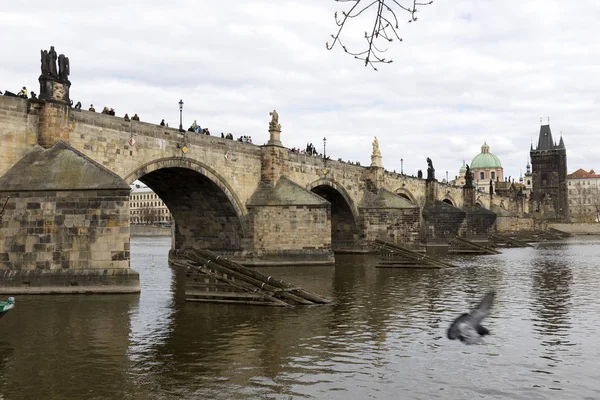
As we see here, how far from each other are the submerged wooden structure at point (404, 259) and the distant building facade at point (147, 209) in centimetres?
10904

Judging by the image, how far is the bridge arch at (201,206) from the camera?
108ft

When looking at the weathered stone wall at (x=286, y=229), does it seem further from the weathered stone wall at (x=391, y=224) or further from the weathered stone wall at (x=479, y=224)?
the weathered stone wall at (x=479, y=224)

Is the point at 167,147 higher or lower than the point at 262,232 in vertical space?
higher

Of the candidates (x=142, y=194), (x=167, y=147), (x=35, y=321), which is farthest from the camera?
(x=142, y=194)

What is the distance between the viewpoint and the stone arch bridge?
20438 mm

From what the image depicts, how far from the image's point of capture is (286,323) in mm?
15805

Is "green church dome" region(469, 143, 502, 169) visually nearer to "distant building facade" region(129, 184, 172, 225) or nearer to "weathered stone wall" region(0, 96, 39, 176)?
"distant building facade" region(129, 184, 172, 225)

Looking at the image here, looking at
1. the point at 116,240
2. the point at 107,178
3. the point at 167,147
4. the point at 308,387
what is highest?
the point at 167,147

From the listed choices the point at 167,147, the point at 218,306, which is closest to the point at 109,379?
the point at 218,306

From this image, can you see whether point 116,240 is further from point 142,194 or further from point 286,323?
point 142,194

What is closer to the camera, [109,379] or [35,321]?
[109,379]

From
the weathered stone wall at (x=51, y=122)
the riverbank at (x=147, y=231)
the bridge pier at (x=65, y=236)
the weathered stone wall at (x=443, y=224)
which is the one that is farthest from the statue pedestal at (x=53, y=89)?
the riverbank at (x=147, y=231)

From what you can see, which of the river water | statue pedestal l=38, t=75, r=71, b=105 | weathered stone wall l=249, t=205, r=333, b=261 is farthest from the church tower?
statue pedestal l=38, t=75, r=71, b=105

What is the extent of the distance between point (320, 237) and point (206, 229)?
6793 millimetres
